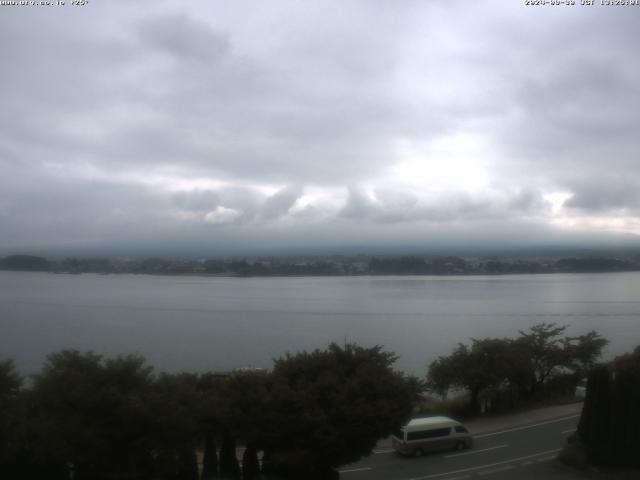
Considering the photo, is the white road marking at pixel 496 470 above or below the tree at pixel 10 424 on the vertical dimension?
below

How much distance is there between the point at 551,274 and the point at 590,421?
77.7 m

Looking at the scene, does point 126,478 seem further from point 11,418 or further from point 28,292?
point 28,292

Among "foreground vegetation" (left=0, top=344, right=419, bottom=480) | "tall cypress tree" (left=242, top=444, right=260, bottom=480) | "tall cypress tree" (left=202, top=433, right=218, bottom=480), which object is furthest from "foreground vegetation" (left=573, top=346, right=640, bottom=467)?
"tall cypress tree" (left=202, top=433, right=218, bottom=480)

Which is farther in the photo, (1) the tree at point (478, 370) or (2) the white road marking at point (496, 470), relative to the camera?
(1) the tree at point (478, 370)

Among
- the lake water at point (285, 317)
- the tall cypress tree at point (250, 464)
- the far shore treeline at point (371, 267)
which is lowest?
the lake water at point (285, 317)

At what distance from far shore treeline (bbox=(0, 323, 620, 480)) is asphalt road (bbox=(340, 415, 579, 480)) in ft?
6.16

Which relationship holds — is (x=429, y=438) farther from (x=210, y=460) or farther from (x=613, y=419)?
(x=210, y=460)

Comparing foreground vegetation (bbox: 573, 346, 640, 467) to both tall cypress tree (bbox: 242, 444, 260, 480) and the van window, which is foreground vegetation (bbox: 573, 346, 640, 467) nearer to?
the van window

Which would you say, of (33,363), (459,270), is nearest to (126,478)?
(33,363)

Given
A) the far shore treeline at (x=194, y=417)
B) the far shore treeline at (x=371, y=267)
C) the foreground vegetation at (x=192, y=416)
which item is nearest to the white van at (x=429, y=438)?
the far shore treeline at (x=194, y=417)

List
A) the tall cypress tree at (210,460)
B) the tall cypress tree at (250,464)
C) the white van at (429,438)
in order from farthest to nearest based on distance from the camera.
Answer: the white van at (429,438) < the tall cypress tree at (250,464) < the tall cypress tree at (210,460)

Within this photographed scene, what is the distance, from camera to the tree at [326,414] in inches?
389

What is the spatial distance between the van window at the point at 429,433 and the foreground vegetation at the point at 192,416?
299cm

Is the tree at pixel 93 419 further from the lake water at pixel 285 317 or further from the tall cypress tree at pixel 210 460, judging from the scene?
the lake water at pixel 285 317
